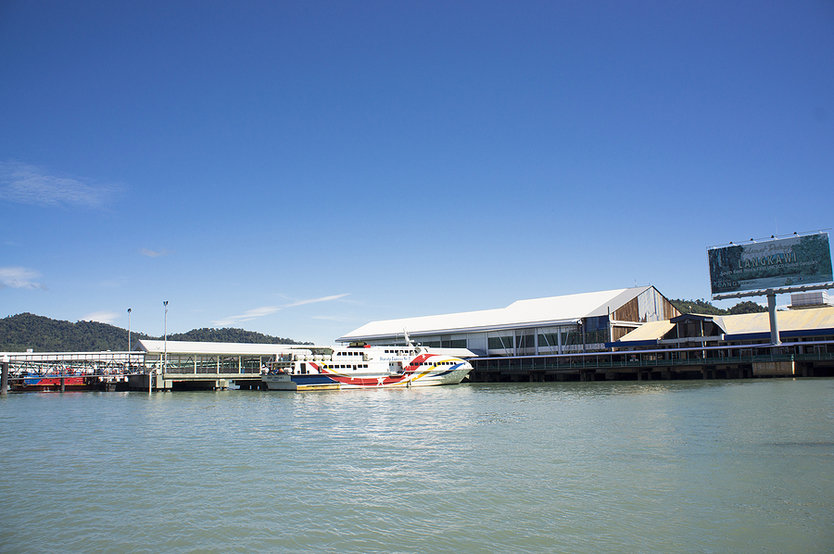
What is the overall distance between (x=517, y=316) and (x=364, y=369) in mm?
26731

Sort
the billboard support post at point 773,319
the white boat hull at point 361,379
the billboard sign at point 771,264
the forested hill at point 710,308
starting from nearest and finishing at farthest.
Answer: the billboard sign at point 771,264, the billboard support post at point 773,319, the white boat hull at point 361,379, the forested hill at point 710,308

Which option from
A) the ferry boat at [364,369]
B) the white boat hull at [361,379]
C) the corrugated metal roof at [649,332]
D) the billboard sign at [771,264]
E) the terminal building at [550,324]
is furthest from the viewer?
the terminal building at [550,324]

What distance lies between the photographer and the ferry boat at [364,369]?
6131 centimetres

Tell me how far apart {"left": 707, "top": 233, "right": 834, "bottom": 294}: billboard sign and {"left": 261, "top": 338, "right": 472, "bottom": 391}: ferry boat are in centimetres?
3051

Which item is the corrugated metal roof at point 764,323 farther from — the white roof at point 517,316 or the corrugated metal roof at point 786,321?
the white roof at point 517,316

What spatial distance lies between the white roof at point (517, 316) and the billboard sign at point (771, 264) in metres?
15.0

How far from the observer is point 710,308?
152875 mm

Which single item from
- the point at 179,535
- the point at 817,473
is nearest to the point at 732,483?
the point at 817,473

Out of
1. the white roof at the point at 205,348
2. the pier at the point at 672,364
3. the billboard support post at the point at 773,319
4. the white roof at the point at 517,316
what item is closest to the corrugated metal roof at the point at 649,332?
the pier at the point at 672,364

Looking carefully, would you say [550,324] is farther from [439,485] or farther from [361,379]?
[439,485]

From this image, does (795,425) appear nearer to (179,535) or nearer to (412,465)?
(412,465)

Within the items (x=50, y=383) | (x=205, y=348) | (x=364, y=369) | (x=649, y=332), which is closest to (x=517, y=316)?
(x=649, y=332)

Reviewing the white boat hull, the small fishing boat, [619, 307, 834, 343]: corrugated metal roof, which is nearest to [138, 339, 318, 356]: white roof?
the white boat hull

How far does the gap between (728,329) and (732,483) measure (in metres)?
54.1
